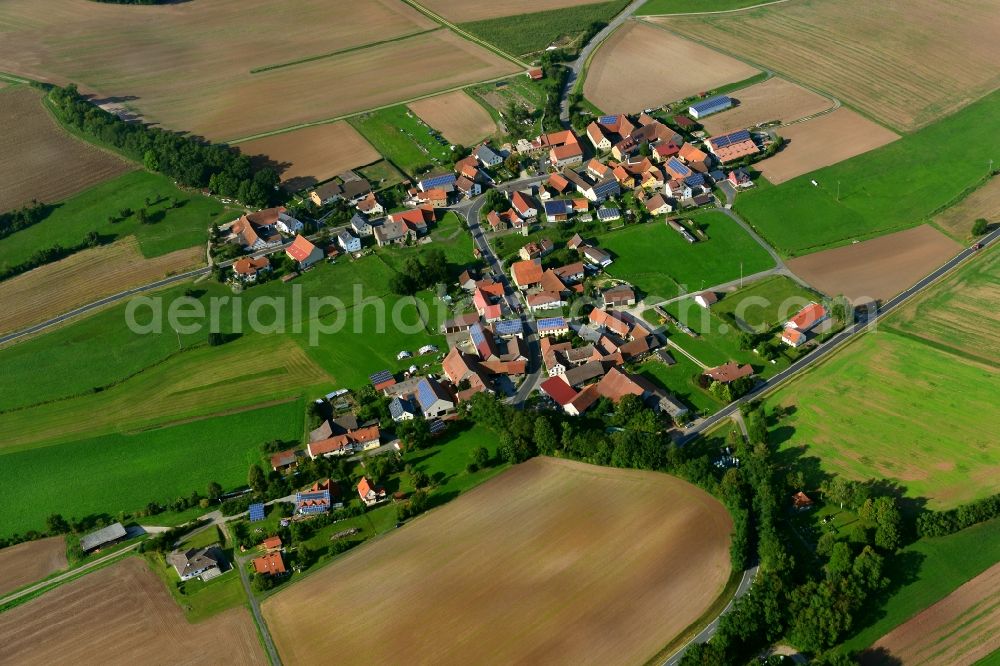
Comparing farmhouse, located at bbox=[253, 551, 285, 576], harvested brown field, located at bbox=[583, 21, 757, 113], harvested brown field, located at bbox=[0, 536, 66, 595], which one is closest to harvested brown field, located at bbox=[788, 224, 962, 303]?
harvested brown field, located at bbox=[583, 21, 757, 113]

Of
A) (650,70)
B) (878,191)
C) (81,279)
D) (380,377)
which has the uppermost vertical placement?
(650,70)

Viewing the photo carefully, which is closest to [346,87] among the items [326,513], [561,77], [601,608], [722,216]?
[561,77]

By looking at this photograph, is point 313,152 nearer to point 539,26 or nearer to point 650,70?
point 539,26

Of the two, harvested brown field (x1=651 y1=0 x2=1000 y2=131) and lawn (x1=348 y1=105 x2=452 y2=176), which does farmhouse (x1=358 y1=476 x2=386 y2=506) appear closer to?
lawn (x1=348 y1=105 x2=452 y2=176)

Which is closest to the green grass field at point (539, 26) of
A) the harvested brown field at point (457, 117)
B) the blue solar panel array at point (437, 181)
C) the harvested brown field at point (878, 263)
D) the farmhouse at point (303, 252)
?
the harvested brown field at point (457, 117)

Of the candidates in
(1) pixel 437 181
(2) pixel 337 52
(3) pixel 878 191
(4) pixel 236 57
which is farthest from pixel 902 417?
(4) pixel 236 57

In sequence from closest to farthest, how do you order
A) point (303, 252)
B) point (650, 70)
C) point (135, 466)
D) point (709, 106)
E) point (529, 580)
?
1. point (529, 580)
2. point (135, 466)
3. point (303, 252)
4. point (709, 106)
5. point (650, 70)
